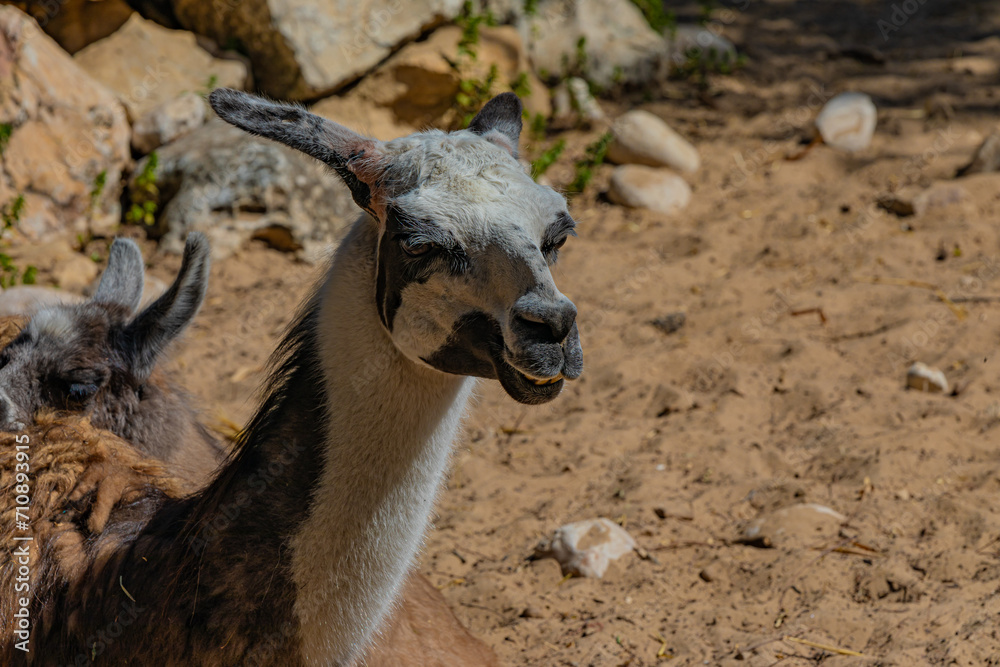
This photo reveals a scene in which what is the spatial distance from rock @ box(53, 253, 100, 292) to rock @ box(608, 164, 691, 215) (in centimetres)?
430

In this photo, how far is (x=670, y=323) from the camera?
608 centimetres

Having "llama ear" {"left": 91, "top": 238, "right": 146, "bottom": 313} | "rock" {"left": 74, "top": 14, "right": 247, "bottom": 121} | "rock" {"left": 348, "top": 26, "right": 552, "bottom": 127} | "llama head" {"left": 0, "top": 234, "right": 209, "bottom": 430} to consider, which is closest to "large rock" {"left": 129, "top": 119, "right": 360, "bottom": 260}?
"rock" {"left": 74, "top": 14, "right": 247, "bottom": 121}

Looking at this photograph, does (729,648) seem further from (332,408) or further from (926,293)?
(926,293)

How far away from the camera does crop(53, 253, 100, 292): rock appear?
662 cm

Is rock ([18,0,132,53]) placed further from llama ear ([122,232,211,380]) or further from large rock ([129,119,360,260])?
llama ear ([122,232,211,380])

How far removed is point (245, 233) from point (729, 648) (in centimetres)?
528

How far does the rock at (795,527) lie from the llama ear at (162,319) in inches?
104

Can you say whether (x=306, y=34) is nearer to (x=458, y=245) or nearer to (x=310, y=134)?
(x=310, y=134)

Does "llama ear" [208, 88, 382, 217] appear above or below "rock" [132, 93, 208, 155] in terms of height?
above

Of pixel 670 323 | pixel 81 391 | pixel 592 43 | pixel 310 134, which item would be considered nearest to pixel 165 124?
pixel 592 43

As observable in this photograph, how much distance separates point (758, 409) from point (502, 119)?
270 cm

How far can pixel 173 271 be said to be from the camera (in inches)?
278

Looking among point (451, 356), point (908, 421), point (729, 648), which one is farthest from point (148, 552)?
point (908, 421)

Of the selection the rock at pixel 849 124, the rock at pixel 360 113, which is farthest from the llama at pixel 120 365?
the rock at pixel 849 124
